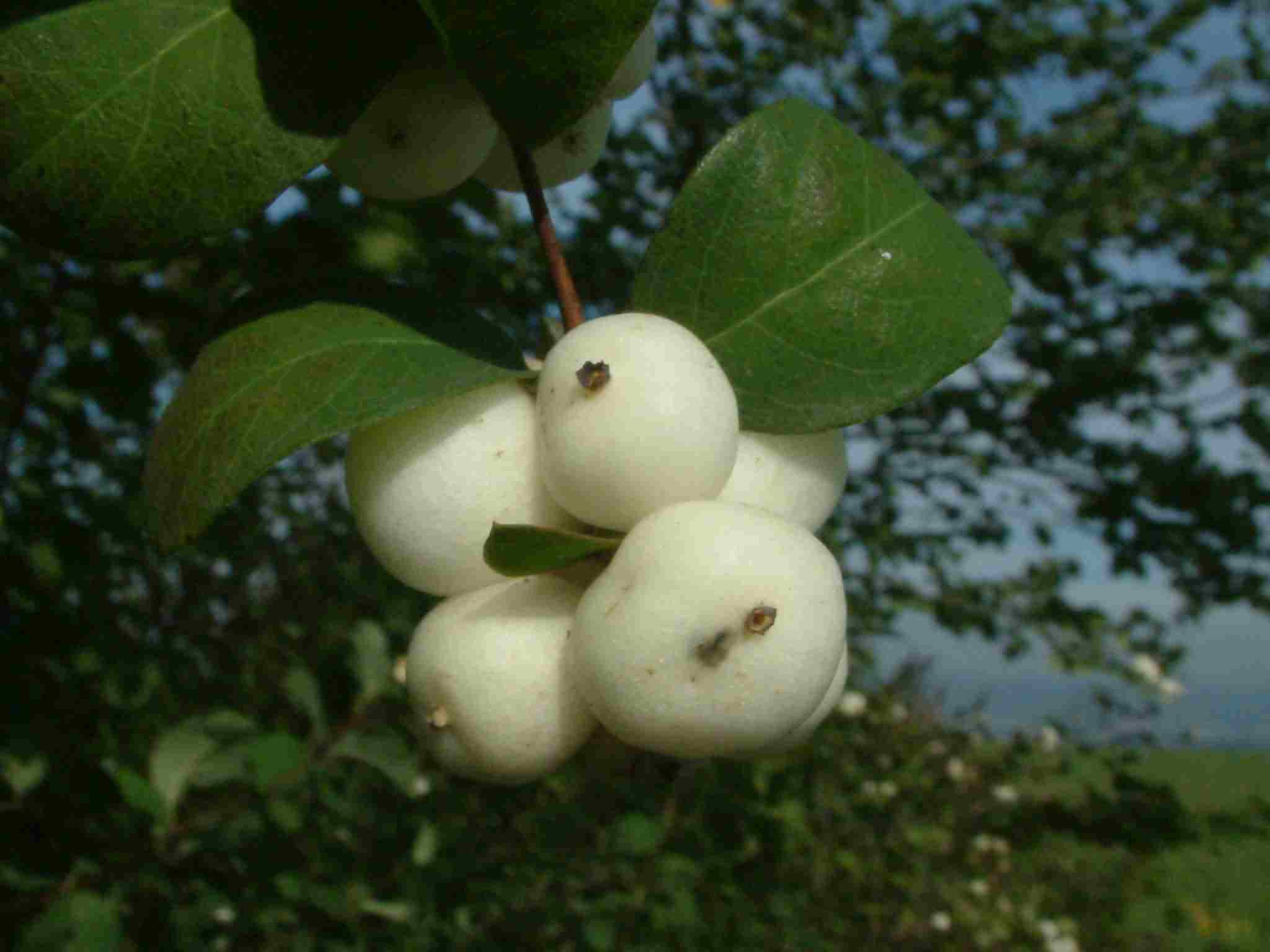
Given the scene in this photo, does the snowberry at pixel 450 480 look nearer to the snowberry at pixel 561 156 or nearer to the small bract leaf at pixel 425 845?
the snowberry at pixel 561 156

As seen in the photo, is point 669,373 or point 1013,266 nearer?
point 669,373

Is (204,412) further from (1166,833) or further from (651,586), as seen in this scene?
(1166,833)

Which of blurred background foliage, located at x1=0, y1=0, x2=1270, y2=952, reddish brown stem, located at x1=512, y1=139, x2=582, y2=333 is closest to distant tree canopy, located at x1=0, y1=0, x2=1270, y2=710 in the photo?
blurred background foliage, located at x1=0, y1=0, x2=1270, y2=952

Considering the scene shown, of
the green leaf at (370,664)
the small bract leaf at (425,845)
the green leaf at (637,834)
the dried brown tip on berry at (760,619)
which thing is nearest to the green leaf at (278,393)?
the dried brown tip on berry at (760,619)

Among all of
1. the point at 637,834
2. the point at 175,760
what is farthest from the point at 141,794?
the point at 637,834

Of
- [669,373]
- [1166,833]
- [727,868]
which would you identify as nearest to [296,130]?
[669,373]

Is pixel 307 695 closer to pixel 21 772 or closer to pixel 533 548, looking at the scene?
pixel 21 772

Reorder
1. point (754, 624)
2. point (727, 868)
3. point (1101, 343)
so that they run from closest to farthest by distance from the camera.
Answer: point (754, 624)
point (727, 868)
point (1101, 343)

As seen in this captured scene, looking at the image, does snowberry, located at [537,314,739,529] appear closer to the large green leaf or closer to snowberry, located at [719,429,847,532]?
snowberry, located at [719,429,847,532]
